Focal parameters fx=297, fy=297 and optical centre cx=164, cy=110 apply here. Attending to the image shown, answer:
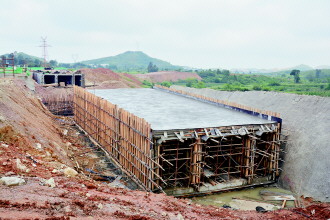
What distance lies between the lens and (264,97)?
77.4ft

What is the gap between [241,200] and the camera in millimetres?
13648

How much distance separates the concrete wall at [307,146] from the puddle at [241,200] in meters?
0.97

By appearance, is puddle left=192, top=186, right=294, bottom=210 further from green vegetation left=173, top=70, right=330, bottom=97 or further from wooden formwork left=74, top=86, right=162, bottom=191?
green vegetation left=173, top=70, right=330, bottom=97

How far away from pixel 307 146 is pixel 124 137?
31.1 ft

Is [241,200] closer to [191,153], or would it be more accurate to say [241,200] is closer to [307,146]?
[191,153]

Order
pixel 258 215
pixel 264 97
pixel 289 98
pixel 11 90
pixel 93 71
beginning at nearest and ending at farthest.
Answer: pixel 258 215, pixel 289 98, pixel 11 90, pixel 264 97, pixel 93 71

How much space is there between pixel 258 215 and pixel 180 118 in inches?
267

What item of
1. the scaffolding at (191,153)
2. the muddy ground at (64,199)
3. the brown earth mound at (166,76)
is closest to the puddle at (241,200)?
the scaffolding at (191,153)

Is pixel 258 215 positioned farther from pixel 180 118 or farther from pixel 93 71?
pixel 93 71

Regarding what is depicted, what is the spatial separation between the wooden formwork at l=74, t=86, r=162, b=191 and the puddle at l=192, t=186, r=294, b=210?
2586mm

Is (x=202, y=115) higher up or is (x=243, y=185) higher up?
(x=202, y=115)

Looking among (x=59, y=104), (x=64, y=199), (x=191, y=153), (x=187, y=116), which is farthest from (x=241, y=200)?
(x=59, y=104)

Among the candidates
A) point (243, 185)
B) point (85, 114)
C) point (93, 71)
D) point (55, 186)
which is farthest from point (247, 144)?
point (93, 71)

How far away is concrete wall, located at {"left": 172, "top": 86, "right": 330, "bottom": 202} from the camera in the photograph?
1389cm
